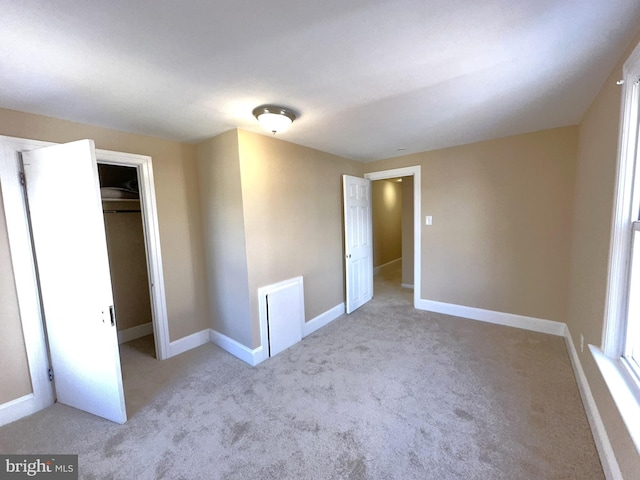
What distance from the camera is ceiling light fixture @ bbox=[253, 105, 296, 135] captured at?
1992 mm

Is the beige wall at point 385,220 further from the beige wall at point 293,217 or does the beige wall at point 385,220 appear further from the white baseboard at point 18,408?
the white baseboard at point 18,408

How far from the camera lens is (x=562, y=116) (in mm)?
2434

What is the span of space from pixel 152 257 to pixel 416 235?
134 inches

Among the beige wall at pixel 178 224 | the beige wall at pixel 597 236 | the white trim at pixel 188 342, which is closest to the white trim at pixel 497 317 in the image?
the beige wall at pixel 597 236

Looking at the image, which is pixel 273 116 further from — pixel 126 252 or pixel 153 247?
pixel 126 252

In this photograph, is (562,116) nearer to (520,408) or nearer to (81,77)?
(520,408)

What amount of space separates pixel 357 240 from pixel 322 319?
1.26 meters

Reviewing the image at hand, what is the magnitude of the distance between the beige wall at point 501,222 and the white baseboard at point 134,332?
384cm

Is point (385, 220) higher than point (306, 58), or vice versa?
point (306, 58)

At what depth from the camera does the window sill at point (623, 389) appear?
1141mm

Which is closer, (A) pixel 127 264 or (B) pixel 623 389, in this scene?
(B) pixel 623 389

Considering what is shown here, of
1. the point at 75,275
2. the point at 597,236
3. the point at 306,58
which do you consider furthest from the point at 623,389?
the point at 75,275

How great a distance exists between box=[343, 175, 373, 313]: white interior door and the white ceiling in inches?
60.7

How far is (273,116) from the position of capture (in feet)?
6.55
